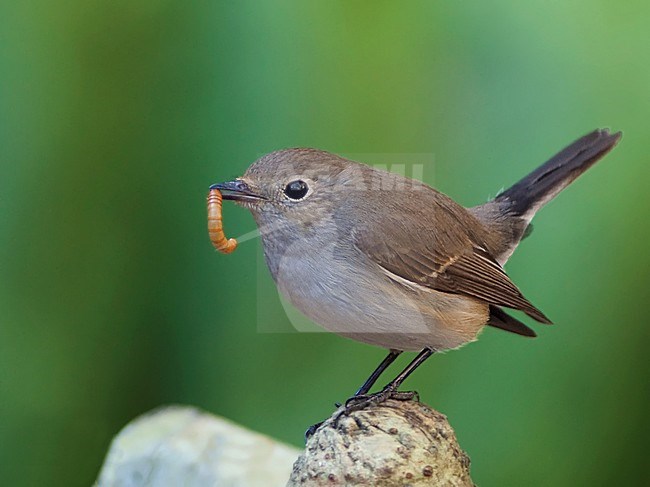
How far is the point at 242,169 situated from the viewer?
2.12 m

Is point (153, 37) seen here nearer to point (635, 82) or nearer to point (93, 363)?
point (93, 363)

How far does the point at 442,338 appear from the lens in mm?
1817

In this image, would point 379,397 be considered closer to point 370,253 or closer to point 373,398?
point 373,398

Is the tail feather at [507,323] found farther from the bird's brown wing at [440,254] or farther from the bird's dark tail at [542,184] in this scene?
the bird's dark tail at [542,184]

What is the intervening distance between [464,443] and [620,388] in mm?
522

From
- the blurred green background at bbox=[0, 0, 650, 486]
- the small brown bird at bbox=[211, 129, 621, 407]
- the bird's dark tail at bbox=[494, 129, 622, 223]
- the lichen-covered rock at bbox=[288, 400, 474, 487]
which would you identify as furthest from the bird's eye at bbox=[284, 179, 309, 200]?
the bird's dark tail at bbox=[494, 129, 622, 223]

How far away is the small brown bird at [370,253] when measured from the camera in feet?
5.61

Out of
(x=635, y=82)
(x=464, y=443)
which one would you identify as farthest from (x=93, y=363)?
(x=635, y=82)

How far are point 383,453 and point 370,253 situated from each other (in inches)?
16.7

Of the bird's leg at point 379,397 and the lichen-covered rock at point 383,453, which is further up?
the bird's leg at point 379,397

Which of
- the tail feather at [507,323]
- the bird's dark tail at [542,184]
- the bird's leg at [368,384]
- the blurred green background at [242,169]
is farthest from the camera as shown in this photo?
the blurred green background at [242,169]

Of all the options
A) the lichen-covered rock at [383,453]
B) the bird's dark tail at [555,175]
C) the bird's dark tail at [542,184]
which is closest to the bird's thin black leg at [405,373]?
the lichen-covered rock at [383,453]

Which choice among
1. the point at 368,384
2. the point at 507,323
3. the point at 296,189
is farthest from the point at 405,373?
the point at 296,189

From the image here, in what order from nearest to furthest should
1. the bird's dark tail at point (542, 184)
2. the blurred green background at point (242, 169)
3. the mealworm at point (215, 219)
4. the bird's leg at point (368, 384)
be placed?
the mealworm at point (215, 219)
the bird's leg at point (368, 384)
the bird's dark tail at point (542, 184)
the blurred green background at point (242, 169)
